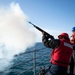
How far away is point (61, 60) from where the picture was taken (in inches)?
186

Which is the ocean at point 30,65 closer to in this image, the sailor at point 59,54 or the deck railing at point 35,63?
the deck railing at point 35,63

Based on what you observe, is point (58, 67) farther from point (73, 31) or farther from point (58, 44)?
point (73, 31)

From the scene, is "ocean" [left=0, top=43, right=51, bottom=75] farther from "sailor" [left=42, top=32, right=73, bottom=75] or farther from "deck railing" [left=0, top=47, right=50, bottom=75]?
"sailor" [left=42, top=32, right=73, bottom=75]

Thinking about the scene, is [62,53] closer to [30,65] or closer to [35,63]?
[35,63]

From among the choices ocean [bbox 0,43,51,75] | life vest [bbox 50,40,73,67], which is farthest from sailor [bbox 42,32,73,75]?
ocean [bbox 0,43,51,75]

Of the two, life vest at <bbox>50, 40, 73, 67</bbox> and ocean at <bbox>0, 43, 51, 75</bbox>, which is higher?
life vest at <bbox>50, 40, 73, 67</bbox>

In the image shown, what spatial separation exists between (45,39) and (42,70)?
60.2 inches

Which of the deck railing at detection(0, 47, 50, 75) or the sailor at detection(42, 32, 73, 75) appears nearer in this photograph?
the sailor at detection(42, 32, 73, 75)

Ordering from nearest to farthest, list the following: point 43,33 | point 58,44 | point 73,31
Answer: point 58,44 < point 43,33 < point 73,31

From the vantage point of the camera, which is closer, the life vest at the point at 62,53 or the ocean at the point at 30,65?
the life vest at the point at 62,53

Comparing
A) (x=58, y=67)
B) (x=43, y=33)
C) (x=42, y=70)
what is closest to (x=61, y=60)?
(x=58, y=67)

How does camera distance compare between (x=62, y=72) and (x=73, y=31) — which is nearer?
(x=62, y=72)

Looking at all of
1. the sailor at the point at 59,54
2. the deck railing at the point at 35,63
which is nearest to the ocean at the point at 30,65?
the deck railing at the point at 35,63

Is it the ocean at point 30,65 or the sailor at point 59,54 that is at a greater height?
the sailor at point 59,54
